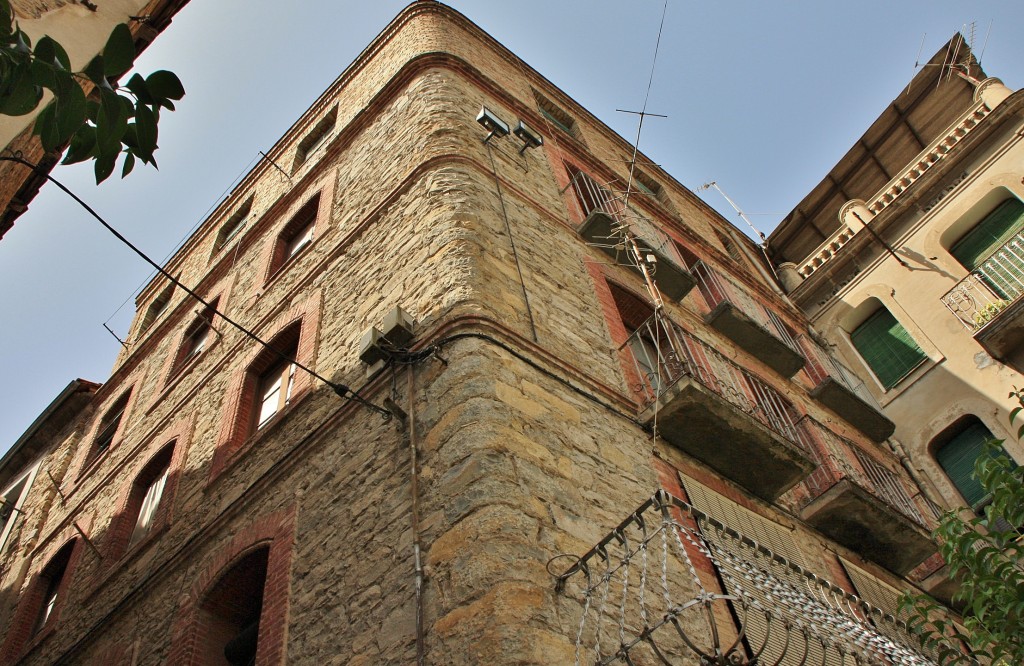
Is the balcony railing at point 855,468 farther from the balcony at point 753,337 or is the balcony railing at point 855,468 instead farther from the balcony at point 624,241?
the balcony at point 624,241

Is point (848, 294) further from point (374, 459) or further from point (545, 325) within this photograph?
point (374, 459)

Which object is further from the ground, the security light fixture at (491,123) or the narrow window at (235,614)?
the security light fixture at (491,123)

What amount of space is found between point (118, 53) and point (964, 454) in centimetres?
1238

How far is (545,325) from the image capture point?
7.97 m

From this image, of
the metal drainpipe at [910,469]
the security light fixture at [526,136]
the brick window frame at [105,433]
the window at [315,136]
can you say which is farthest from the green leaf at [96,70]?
the window at [315,136]

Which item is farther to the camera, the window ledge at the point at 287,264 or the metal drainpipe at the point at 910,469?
the metal drainpipe at the point at 910,469

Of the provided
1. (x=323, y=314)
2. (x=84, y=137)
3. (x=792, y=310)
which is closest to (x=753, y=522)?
(x=323, y=314)

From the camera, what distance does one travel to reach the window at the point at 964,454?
11953 millimetres

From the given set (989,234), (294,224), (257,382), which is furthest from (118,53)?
(989,234)

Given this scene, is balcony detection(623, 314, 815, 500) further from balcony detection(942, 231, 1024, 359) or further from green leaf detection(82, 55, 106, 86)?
green leaf detection(82, 55, 106, 86)

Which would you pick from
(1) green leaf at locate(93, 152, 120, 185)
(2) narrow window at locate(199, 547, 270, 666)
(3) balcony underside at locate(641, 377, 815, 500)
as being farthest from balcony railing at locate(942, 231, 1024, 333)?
(1) green leaf at locate(93, 152, 120, 185)

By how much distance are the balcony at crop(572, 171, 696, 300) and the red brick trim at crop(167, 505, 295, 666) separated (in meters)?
4.97

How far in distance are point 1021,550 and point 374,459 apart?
4.50m

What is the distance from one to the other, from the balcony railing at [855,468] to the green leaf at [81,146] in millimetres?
8309
